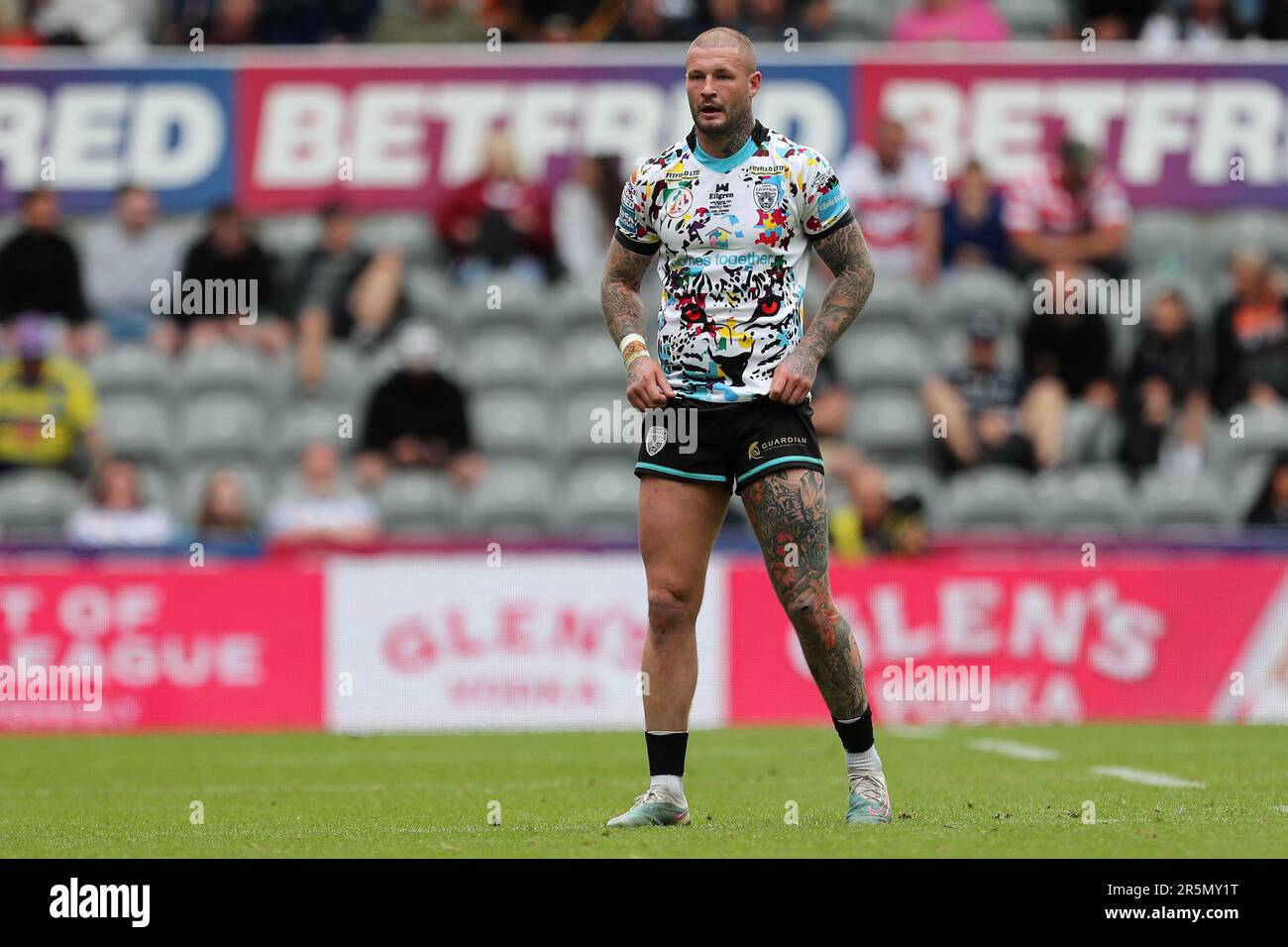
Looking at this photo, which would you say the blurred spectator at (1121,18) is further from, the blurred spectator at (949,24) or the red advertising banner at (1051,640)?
the red advertising banner at (1051,640)

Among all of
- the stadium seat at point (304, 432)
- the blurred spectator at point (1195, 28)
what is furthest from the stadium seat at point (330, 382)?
the blurred spectator at point (1195, 28)

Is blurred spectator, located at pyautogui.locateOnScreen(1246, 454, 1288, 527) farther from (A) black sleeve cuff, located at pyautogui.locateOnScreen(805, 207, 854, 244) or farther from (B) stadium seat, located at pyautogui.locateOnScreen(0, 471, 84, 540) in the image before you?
(A) black sleeve cuff, located at pyautogui.locateOnScreen(805, 207, 854, 244)

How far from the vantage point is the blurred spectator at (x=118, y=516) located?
15.4 meters

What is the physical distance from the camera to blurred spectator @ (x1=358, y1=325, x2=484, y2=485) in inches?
643

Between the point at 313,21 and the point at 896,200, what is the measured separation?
5.24m

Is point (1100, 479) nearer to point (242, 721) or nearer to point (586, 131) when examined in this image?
point (586, 131)

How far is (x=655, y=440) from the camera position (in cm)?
784

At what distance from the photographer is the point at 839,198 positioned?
307 inches

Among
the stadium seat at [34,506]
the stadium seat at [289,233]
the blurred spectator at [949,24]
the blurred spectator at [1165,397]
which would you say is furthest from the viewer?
the blurred spectator at [949,24]

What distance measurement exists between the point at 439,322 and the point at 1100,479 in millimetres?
5227

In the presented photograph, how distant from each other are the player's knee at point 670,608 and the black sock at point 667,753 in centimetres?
37
